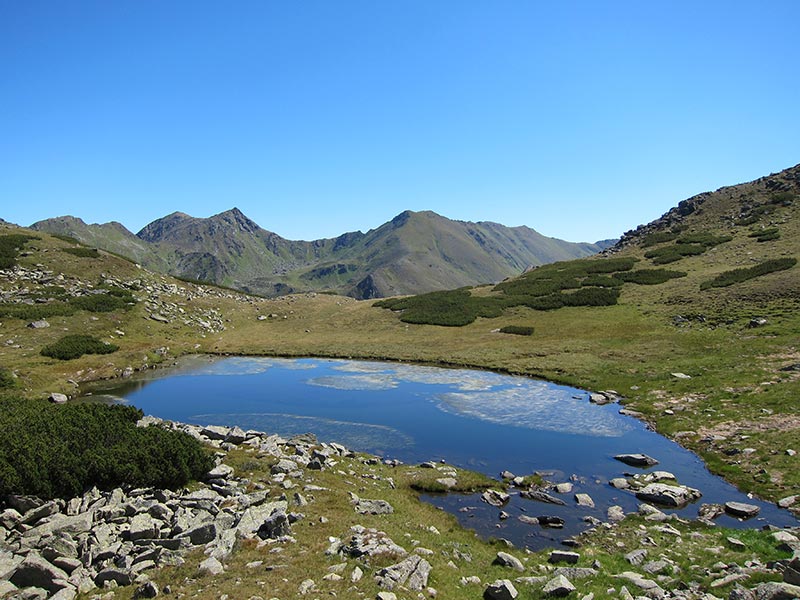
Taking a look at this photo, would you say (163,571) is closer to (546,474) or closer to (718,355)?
(546,474)

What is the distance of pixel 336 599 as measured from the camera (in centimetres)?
1207

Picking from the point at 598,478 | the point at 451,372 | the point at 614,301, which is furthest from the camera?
the point at 614,301

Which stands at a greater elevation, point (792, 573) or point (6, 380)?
point (6, 380)

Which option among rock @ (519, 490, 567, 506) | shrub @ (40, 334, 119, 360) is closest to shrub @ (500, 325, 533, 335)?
rock @ (519, 490, 567, 506)

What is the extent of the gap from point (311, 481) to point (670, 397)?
95.6 ft

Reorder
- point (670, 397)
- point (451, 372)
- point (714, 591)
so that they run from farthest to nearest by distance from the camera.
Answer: point (451, 372) → point (670, 397) → point (714, 591)

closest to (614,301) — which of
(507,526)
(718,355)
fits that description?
(718,355)

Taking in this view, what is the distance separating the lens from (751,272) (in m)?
67.3

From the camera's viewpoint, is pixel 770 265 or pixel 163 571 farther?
pixel 770 265

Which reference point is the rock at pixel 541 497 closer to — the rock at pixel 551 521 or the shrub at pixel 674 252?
the rock at pixel 551 521

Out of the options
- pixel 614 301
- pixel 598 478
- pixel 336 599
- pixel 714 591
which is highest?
pixel 614 301

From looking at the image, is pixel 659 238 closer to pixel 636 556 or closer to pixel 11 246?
pixel 636 556

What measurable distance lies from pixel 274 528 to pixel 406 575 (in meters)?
4.89

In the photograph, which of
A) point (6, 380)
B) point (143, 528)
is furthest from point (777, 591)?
point (6, 380)
